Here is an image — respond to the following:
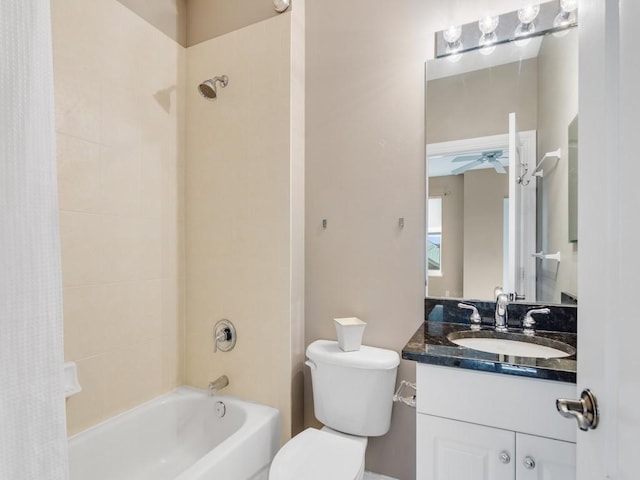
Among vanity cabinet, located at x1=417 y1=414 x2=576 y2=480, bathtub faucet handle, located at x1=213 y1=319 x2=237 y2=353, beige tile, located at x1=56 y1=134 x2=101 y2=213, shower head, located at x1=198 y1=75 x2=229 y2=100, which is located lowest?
vanity cabinet, located at x1=417 y1=414 x2=576 y2=480

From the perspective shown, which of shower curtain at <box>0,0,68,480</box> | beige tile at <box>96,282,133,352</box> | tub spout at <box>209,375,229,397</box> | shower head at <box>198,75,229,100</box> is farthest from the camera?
tub spout at <box>209,375,229,397</box>

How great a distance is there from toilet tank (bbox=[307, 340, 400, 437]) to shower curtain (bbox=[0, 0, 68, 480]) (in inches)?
42.1

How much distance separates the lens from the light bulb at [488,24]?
1.50m

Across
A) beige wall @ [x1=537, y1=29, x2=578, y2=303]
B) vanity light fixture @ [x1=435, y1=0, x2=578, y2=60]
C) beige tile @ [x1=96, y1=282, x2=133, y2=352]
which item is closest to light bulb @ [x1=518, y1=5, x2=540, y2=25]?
vanity light fixture @ [x1=435, y1=0, x2=578, y2=60]

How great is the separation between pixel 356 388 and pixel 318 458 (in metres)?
0.32

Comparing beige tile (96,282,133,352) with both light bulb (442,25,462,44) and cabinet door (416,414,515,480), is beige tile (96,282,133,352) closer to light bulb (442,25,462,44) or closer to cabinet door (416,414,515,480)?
cabinet door (416,414,515,480)

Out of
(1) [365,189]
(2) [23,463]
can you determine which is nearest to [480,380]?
(1) [365,189]

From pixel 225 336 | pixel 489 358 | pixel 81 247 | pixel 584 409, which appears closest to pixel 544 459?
pixel 489 358

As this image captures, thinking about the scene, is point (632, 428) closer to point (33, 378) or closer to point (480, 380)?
point (480, 380)

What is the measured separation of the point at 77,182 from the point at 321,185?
1123 mm

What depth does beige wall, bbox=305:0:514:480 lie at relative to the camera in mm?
1650

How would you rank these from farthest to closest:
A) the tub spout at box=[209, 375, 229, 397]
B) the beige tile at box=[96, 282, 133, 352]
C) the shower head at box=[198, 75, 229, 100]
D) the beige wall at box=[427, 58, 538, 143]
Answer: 1. the tub spout at box=[209, 375, 229, 397]
2. the shower head at box=[198, 75, 229, 100]
3. the beige tile at box=[96, 282, 133, 352]
4. the beige wall at box=[427, 58, 538, 143]

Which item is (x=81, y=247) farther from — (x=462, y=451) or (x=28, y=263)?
(x=462, y=451)

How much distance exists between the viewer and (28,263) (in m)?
0.61
